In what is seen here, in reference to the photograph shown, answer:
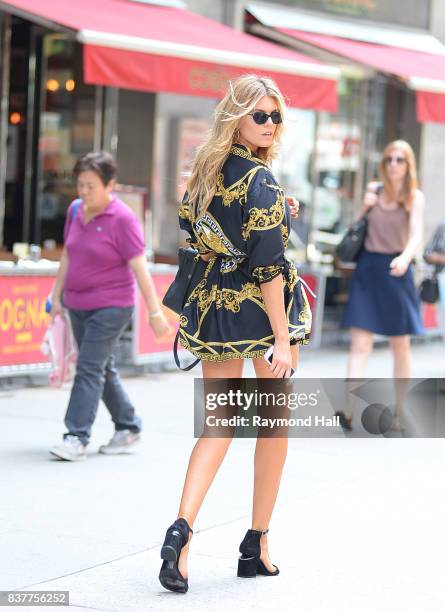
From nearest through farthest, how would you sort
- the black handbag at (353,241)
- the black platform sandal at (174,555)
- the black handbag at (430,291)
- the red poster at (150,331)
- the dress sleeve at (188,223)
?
the black platform sandal at (174,555) < the dress sleeve at (188,223) < the black handbag at (353,241) < the black handbag at (430,291) < the red poster at (150,331)

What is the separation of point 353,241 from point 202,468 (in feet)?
12.7

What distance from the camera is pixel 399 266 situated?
782 cm

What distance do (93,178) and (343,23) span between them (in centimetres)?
978

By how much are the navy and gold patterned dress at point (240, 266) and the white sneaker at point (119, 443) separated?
8.53ft

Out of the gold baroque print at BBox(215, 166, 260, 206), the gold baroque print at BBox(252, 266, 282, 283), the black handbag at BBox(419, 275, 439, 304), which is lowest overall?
the black handbag at BBox(419, 275, 439, 304)

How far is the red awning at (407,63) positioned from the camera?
41.8ft

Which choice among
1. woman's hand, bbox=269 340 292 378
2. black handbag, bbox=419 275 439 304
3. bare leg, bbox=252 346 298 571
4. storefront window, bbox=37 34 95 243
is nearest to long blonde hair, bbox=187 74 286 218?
woman's hand, bbox=269 340 292 378

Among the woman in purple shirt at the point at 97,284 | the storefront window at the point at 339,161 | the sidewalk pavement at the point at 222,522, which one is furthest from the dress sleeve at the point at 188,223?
the storefront window at the point at 339,161

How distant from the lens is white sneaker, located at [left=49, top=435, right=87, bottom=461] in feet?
22.2

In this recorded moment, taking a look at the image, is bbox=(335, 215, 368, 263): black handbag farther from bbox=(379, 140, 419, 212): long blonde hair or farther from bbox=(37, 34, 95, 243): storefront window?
bbox=(37, 34, 95, 243): storefront window

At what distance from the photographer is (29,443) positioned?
24.0ft

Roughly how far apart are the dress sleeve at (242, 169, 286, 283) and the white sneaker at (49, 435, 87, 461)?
2683 millimetres

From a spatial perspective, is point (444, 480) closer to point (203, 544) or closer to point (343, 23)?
point (203, 544)

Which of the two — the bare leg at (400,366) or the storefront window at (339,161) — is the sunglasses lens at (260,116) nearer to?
the bare leg at (400,366)
